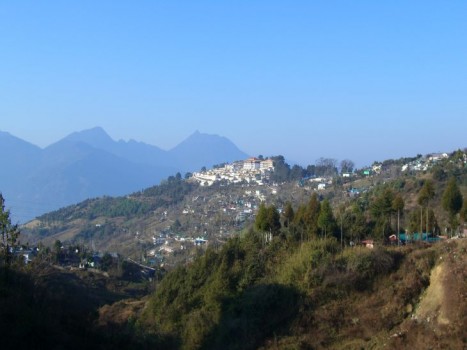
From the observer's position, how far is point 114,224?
82.8m

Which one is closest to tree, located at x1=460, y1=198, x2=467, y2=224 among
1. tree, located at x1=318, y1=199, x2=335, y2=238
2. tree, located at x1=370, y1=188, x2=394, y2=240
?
tree, located at x1=370, y1=188, x2=394, y2=240

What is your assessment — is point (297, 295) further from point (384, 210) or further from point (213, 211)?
point (213, 211)

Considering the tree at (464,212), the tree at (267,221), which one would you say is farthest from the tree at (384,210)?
the tree at (267,221)

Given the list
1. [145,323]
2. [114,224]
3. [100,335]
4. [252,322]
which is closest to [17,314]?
[100,335]

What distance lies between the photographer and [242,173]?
10744cm

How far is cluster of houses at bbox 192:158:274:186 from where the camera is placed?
99938 mm

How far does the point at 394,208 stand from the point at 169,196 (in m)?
70.6

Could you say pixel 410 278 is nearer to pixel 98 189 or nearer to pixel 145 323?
pixel 145 323

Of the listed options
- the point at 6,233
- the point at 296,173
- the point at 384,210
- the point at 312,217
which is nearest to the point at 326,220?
the point at 312,217

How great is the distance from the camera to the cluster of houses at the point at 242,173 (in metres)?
99.9

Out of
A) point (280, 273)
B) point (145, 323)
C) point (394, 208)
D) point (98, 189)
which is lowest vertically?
point (145, 323)

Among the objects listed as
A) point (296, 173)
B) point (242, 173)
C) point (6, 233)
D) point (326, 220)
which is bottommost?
point (6, 233)

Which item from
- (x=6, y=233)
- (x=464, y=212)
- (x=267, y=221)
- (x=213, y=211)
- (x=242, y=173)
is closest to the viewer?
(x=6, y=233)

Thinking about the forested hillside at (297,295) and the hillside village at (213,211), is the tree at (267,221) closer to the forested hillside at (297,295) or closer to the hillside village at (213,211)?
the forested hillside at (297,295)
